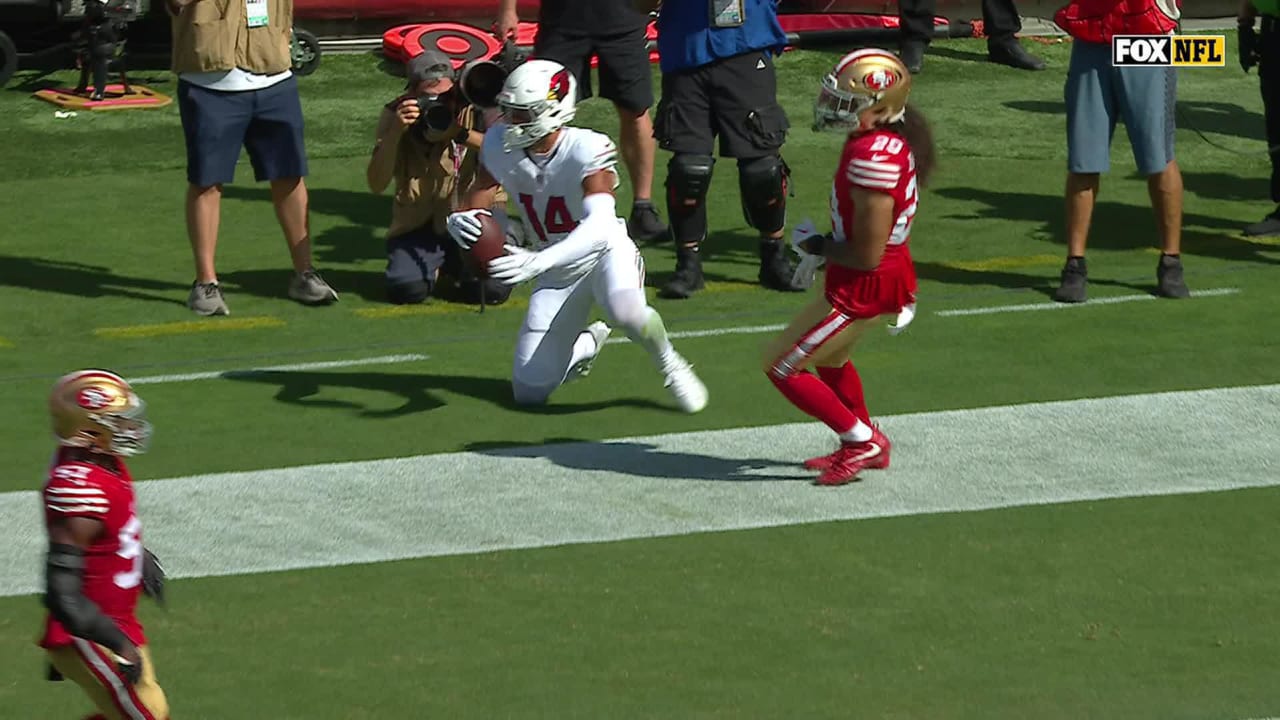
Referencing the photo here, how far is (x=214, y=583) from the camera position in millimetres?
6113

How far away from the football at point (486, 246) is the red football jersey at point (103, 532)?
10.5ft

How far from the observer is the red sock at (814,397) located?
6785 mm

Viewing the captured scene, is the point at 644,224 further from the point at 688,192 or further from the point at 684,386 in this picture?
the point at 684,386

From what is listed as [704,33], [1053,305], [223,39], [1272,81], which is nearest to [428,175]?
[223,39]

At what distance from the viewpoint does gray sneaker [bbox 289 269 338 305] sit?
374 inches

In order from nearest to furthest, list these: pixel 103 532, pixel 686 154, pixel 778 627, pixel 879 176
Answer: pixel 103 532 < pixel 778 627 < pixel 879 176 < pixel 686 154

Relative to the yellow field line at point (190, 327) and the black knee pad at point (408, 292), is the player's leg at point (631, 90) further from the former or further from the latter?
the yellow field line at point (190, 327)

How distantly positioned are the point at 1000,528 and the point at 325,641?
2.14 m

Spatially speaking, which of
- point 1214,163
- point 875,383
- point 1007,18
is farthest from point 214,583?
point 1007,18

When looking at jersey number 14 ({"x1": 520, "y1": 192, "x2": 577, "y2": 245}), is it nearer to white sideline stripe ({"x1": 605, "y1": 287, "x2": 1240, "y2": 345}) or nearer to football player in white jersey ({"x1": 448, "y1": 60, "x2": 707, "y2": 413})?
football player in white jersey ({"x1": 448, "y1": 60, "x2": 707, "y2": 413})

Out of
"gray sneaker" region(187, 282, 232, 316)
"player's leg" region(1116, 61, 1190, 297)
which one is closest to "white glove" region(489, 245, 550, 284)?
"gray sneaker" region(187, 282, 232, 316)

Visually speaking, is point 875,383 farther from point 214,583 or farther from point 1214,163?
point 1214,163

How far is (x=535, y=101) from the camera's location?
770 centimetres

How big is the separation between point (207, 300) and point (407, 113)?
1226 millimetres
